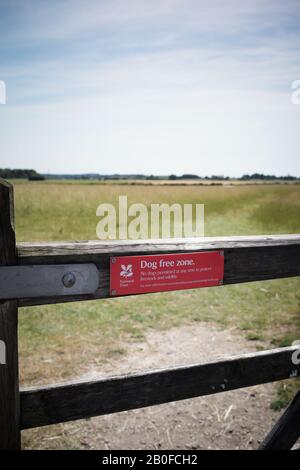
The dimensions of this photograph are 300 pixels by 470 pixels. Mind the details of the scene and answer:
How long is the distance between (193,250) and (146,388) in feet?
2.18

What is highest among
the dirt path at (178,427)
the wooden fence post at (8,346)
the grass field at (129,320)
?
the wooden fence post at (8,346)

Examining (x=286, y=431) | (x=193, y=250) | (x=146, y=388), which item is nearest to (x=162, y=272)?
(x=193, y=250)

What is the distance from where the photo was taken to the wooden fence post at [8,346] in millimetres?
1279

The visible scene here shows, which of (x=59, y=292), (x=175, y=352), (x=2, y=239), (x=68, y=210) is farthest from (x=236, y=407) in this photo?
(x=68, y=210)

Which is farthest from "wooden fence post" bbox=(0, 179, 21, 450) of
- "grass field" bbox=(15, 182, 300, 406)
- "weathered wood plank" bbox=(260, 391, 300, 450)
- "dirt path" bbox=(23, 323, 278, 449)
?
"grass field" bbox=(15, 182, 300, 406)

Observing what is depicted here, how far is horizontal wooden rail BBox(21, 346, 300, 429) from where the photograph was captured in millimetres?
1515

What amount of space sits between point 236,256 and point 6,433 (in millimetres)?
1195

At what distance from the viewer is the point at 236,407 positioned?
3648 mm

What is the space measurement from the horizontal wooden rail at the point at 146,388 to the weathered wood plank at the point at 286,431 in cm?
20

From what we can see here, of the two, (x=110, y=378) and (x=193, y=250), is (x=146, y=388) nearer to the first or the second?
(x=110, y=378)

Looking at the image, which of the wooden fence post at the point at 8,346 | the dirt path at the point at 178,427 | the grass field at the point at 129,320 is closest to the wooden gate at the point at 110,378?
the wooden fence post at the point at 8,346

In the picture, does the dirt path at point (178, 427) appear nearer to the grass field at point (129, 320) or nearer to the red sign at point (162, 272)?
the grass field at point (129, 320)

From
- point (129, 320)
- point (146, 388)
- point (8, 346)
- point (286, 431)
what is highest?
point (8, 346)

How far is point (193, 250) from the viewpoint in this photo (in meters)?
1.57
